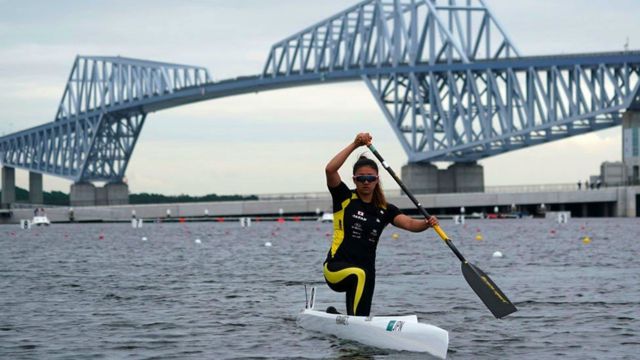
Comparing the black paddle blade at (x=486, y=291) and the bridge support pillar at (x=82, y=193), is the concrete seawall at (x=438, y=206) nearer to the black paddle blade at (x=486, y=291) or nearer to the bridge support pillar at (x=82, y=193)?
the bridge support pillar at (x=82, y=193)

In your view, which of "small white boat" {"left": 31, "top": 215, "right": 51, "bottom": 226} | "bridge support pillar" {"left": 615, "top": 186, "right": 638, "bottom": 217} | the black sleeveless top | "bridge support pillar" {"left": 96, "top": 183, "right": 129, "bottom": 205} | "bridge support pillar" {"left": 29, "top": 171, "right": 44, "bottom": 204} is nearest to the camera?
the black sleeveless top

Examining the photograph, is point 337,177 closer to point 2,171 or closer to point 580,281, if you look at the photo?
point 580,281

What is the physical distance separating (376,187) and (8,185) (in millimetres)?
181935

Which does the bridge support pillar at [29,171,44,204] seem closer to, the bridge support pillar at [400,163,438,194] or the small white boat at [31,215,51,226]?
the bridge support pillar at [400,163,438,194]

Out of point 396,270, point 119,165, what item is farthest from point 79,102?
point 396,270

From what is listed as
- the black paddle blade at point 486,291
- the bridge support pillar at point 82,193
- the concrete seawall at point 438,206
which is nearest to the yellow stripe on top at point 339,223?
the black paddle blade at point 486,291

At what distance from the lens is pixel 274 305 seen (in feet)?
79.8

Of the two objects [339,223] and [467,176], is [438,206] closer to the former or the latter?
[467,176]

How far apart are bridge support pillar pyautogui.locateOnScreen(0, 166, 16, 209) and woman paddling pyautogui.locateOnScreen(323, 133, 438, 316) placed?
16672 centimetres

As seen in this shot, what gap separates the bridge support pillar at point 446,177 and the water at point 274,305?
86117mm

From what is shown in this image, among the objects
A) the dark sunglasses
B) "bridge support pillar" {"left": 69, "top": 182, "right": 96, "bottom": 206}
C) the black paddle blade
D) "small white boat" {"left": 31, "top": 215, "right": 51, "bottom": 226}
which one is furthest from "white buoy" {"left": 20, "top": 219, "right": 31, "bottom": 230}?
the dark sunglasses

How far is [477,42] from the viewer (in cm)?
13388

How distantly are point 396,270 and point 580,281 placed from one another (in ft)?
22.3

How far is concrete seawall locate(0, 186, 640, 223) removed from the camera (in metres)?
115
